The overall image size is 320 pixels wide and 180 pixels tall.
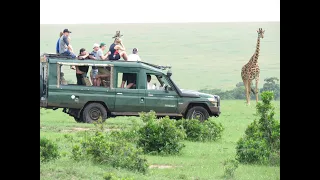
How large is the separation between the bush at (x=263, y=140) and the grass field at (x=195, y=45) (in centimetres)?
885

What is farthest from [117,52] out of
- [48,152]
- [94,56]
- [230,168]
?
[230,168]

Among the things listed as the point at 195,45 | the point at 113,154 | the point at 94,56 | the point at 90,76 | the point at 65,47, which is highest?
the point at 195,45

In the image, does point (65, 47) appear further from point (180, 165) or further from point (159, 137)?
point (180, 165)

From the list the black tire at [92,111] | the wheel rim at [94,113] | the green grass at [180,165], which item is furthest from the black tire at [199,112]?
the wheel rim at [94,113]

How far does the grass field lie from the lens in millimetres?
22141

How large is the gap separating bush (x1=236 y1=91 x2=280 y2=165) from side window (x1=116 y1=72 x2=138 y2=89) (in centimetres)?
365

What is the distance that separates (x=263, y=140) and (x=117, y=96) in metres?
4.45

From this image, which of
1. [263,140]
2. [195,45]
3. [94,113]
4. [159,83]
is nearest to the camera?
[263,140]

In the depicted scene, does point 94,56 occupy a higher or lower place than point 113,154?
higher

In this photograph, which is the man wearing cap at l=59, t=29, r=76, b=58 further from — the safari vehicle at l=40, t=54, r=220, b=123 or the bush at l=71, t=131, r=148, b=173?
the bush at l=71, t=131, r=148, b=173

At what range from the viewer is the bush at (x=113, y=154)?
33.0 feet

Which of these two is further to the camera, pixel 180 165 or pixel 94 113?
pixel 94 113

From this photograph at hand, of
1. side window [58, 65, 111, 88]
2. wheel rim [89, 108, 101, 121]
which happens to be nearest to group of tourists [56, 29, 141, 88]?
side window [58, 65, 111, 88]

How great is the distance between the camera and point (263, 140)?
1137 centimetres
